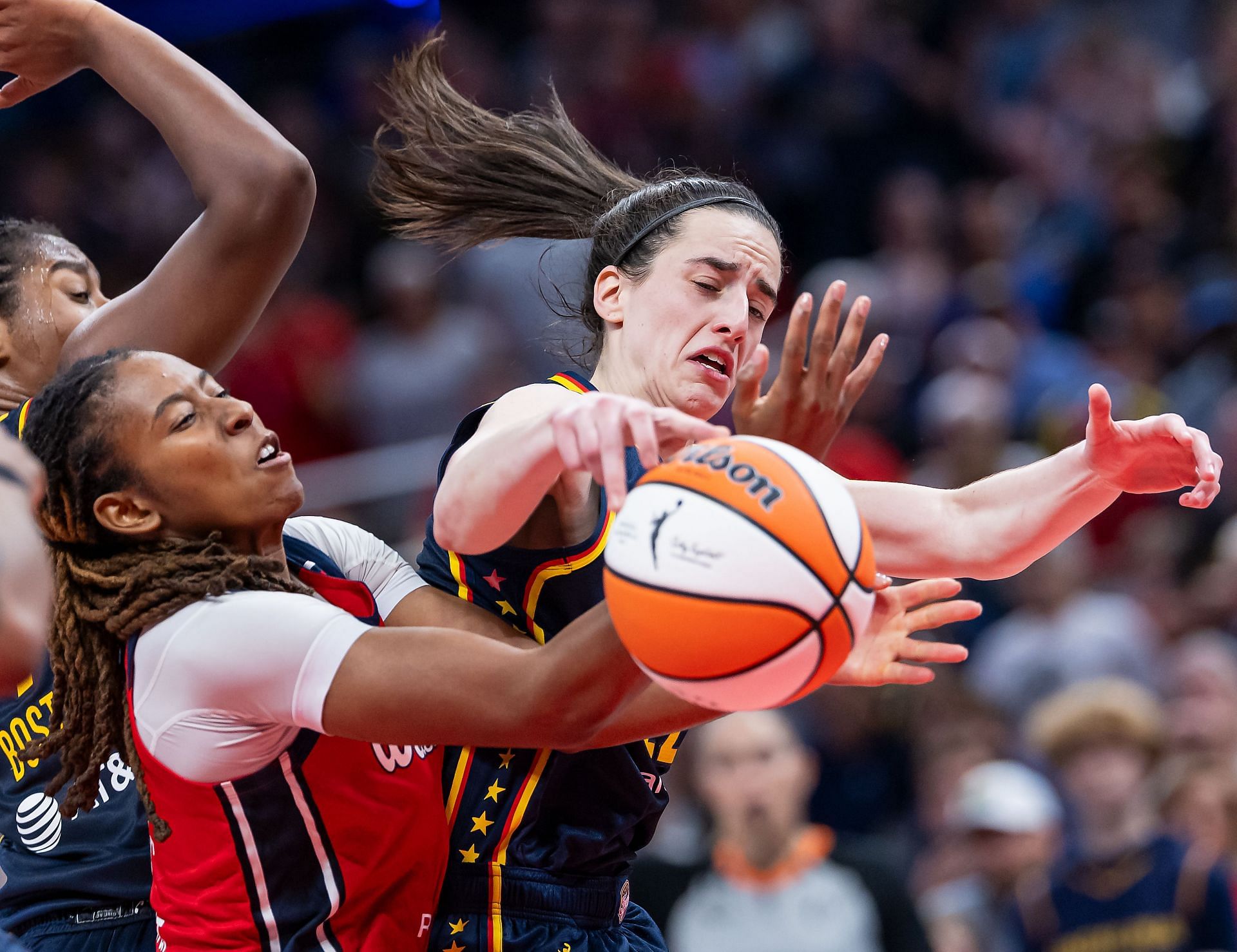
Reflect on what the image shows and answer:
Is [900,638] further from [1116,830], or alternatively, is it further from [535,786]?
[1116,830]

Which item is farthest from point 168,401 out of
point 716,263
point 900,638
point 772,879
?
point 772,879

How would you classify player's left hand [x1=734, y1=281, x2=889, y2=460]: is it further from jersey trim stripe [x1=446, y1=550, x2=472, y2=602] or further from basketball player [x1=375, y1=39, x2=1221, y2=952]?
jersey trim stripe [x1=446, y1=550, x2=472, y2=602]

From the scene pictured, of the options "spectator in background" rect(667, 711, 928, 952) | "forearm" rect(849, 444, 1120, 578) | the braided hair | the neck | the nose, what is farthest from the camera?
the neck

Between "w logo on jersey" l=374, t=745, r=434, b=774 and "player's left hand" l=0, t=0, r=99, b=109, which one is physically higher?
"player's left hand" l=0, t=0, r=99, b=109

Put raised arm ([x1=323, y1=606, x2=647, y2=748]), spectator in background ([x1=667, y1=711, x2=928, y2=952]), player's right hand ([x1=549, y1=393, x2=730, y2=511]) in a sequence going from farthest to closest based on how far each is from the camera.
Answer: spectator in background ([x1=667, y1=711, x2=928, y2=952]) < raised arm ([x1=323, y1=606, x2=647, y2=748]) < player's right hand ([x1=549, y1=393, x2=730, y2=511])

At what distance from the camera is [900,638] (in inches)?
121

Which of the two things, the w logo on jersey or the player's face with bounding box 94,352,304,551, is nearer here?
the player's face with bounding box 94,352,304,551

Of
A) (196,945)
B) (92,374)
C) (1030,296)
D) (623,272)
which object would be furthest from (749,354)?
(1030,296)

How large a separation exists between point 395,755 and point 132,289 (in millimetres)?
1121

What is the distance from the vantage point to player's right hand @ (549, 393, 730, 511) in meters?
2.42

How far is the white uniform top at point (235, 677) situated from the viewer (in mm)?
2613

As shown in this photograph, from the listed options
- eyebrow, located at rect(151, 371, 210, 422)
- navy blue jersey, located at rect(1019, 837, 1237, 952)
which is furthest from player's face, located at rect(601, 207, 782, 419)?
navy blue jersey, located at rect(1019, 837, 1237, 952)

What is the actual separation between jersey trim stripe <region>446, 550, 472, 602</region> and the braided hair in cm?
69

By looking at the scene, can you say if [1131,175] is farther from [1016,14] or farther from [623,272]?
[623,272]
